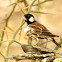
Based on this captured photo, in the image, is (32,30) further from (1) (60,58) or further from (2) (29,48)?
(1) (60,58)

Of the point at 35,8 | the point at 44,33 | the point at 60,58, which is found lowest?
the point at 60,58

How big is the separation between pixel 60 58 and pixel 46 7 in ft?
5.59

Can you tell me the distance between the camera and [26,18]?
165 centimetres

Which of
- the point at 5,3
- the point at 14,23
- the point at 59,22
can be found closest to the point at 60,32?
the point at 59,22

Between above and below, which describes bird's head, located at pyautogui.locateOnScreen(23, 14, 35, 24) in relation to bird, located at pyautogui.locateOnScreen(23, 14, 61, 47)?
above

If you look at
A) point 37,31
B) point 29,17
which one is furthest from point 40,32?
point 29,17

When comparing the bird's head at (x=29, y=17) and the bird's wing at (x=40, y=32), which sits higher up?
the bird's head at (x=29, y=17)

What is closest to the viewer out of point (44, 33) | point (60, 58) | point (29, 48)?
point (60, 58)

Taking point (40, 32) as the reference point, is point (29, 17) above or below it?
above

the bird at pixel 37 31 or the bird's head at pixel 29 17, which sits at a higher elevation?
the bird's head at pixel 29 17

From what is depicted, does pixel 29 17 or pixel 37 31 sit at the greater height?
pixel 29 17

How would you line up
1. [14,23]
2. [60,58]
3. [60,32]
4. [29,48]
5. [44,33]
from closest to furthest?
[60,58]
[29,48]
[44,33]
[60,32]
[14,23]

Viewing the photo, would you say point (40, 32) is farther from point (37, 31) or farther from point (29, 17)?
point (29, 17)

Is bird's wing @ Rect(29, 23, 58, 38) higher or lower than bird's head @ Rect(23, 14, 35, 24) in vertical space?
lower
